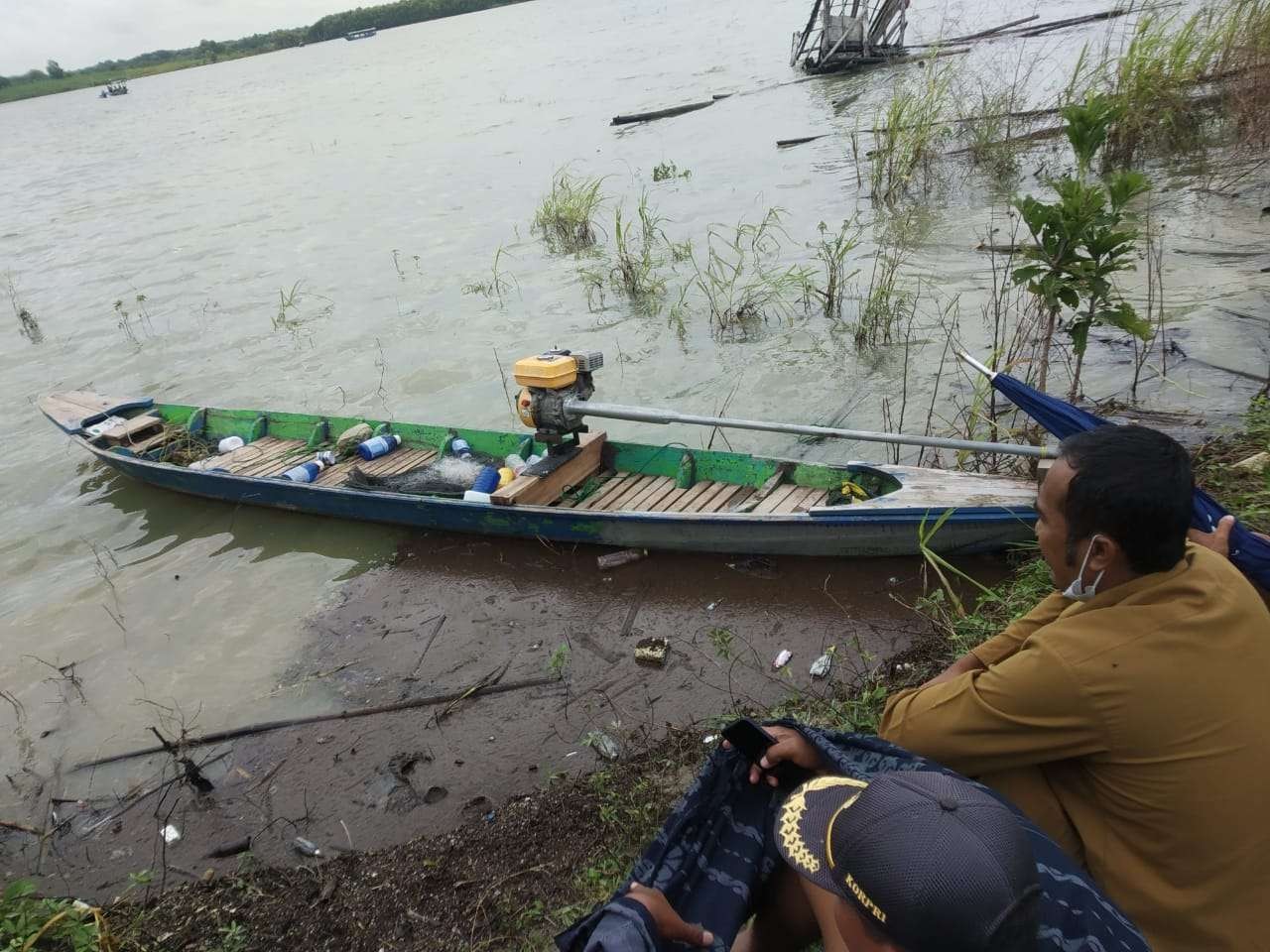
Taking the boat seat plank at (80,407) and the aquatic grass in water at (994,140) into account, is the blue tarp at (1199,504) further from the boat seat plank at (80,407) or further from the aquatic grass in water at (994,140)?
the aquatic grass in water at (994,140)

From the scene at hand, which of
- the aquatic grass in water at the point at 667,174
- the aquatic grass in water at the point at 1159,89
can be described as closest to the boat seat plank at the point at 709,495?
the aquatic grass in water at the point at 1159,89

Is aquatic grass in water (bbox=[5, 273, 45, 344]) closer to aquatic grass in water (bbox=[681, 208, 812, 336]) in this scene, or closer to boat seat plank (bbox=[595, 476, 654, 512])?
aquatic grass in water (bbox=[681, 208, 812, 336])

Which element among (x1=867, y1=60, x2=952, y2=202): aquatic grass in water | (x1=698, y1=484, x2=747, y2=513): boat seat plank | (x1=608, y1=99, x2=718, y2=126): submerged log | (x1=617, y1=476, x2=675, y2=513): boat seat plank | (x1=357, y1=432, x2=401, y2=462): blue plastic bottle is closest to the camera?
(x1=698, y1=484, x2=747, y2=513): boat seat plank

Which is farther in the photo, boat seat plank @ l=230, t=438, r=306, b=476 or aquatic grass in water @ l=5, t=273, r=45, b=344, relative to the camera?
aquatic grass in water @ l=5, t=273, r=45, b=344

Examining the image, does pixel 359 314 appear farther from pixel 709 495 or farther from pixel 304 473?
pixel 709 495

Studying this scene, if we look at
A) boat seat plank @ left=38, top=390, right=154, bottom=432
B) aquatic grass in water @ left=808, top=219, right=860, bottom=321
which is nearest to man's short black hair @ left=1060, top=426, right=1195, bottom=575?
aquatic grass in water @ left=808, top=219, right=860, bottom=321

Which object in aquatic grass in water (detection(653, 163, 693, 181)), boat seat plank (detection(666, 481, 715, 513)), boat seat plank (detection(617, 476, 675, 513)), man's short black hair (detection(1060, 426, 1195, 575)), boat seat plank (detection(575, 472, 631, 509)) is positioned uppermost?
man's short black hair (detection(1060, 426, 1195, 575))

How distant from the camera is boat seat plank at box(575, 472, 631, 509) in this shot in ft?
19.8

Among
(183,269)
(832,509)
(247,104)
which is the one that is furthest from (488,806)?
(247,104)

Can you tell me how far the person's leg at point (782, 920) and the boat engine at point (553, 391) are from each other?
3744 mm

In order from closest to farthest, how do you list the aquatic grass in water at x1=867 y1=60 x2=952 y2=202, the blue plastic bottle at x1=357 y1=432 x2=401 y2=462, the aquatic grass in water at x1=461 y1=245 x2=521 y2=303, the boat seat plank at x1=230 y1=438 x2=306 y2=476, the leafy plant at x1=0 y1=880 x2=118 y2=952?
1. the leafy plant at x1=0 y1=880 x2=118 y2=952
2. the blue plastic bottle at x1=357 y1=432 x2=401 y2=462
3. the boat seat plank at x1=230 y1=438 x2=306 y2=476
4. the aquatic grass in water at x1=867 y1=60 x2=952 y2=202
5. the aquatic grass in water at x1=461 y1=245 x2=521 y2=303

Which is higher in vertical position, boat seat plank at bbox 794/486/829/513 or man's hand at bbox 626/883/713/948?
man's hand at bbox 626/883/713/948

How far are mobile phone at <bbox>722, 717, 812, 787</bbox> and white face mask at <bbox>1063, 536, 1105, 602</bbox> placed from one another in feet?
2.86

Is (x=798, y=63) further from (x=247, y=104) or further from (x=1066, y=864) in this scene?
(x=247, y=104)
